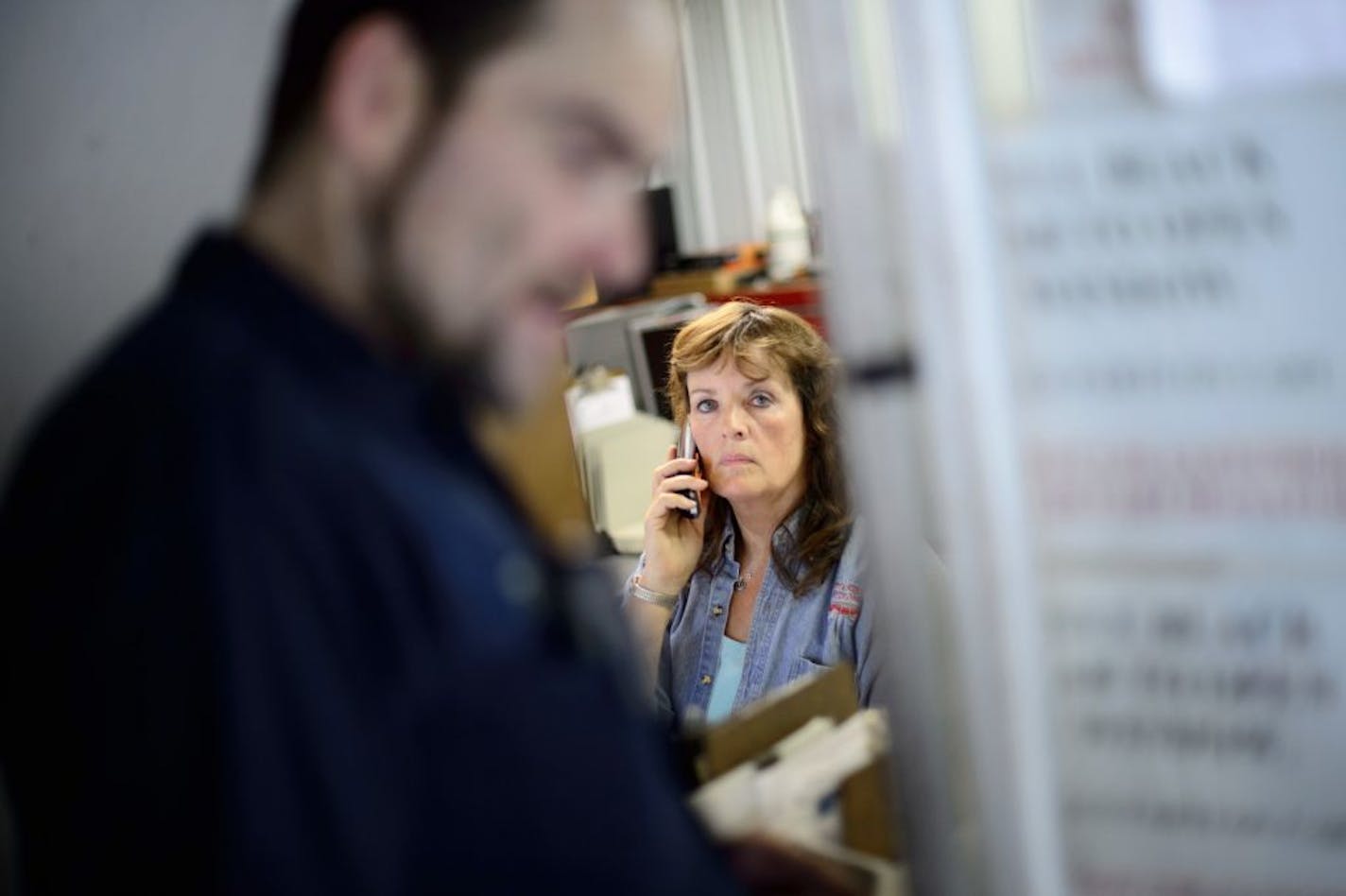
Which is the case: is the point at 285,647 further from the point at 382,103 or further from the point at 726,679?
the point at 726,679

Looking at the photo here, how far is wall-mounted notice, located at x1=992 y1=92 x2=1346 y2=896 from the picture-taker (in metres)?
0.65

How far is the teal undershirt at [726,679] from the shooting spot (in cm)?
148

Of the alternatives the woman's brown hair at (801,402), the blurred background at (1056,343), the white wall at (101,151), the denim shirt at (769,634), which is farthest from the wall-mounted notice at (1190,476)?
the woman's brown hair at (801,402)

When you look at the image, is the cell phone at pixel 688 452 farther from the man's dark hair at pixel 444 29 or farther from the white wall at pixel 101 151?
the man's dark hair at pixel 444 29

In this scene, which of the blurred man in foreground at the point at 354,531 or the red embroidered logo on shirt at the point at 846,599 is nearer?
the blurred man in foreground at the point at 354,531

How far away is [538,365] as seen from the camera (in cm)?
62

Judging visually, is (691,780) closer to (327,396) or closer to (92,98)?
(327,396)

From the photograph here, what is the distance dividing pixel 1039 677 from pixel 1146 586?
0.09 meters

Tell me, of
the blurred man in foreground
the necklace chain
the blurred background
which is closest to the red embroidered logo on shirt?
the necklace chain

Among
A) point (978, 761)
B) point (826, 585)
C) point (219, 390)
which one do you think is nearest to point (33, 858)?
point (219, 390)

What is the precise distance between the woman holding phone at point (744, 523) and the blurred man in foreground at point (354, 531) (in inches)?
34.6

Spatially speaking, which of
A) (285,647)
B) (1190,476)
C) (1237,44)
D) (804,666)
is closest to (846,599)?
(804,666)

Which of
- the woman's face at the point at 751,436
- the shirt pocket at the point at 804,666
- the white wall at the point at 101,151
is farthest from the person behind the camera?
the woman's face at the point at 751,436

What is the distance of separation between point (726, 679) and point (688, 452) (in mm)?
338
